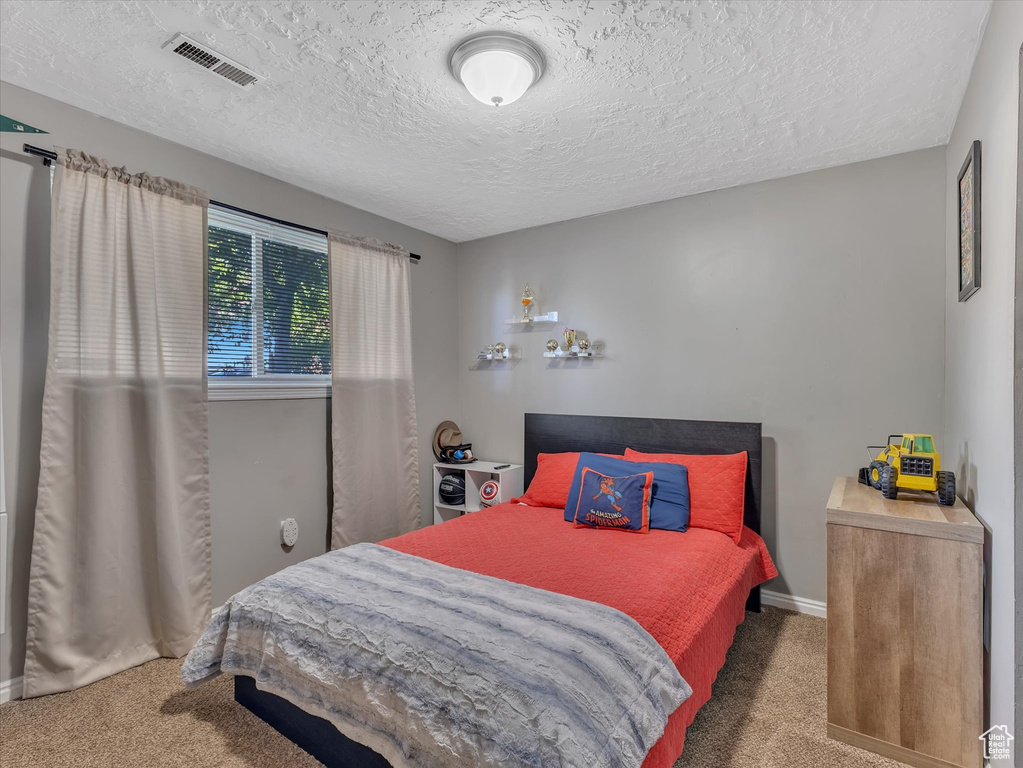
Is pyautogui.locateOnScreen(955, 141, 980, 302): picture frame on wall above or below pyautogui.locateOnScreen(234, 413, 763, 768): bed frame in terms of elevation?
above

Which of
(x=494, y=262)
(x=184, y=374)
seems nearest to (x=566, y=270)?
(x=494, y=262)

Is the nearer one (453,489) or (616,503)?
(616,503)

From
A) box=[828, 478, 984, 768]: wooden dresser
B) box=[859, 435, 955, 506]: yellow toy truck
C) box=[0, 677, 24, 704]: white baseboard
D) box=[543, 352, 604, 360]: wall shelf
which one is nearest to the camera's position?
box=[828, 478, 984, 768]: wooden dresser

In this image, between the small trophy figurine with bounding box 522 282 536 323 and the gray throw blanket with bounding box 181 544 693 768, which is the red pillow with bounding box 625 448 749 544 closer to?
the gray throw blanket with bounding box 181 544 693 768

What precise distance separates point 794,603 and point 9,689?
12.5 ft

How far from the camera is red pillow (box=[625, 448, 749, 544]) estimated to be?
2.78 meters

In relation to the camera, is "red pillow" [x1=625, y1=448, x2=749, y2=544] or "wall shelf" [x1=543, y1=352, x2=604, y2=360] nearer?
"red pillow" [x1=625, y1=448, x2=749, y2=544]

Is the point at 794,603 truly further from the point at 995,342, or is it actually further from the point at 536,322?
the point at 536,322

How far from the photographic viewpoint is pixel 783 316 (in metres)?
3.05

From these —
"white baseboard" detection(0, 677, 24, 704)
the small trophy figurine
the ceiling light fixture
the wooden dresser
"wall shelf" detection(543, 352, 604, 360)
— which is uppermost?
the ceiling light fixture

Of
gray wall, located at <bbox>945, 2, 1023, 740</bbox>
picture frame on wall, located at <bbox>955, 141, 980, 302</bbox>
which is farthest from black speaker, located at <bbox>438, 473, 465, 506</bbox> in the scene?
picture frame on wall, located at <bbox>955, 141, 980, 302</bbox>

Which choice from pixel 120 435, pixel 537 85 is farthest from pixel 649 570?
pixel 120 435

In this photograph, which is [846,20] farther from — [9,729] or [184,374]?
[9,729]

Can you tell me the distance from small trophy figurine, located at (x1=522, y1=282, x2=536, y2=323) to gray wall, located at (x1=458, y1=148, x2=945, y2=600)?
98 millimetres
